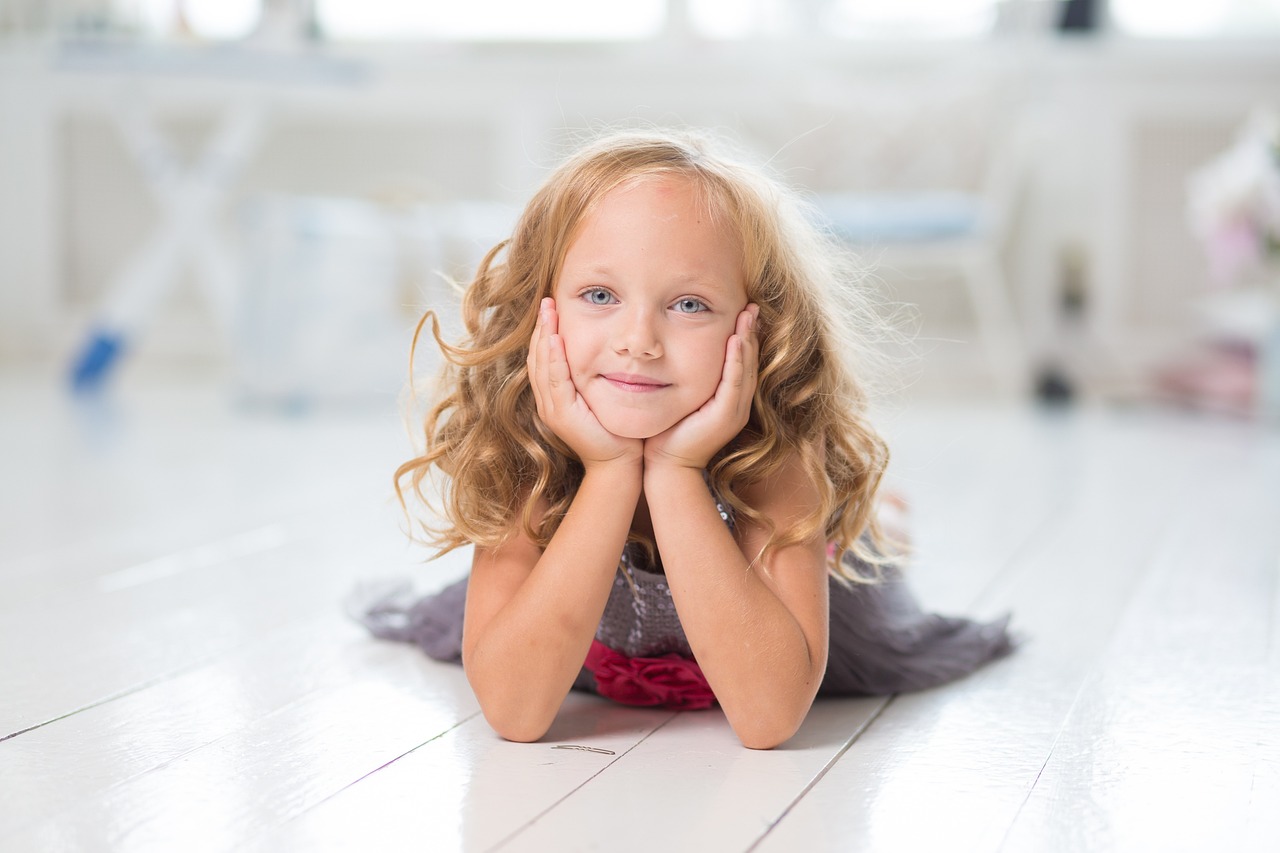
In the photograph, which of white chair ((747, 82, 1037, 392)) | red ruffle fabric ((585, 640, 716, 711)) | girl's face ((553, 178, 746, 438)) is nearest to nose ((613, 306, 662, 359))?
girl's face ((553, 178, 746, 438))

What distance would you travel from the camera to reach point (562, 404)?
35.1 inches

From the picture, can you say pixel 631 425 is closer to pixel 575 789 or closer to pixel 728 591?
pixel 728 591

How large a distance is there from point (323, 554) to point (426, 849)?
92cm

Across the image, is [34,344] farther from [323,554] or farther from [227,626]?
[227,626]

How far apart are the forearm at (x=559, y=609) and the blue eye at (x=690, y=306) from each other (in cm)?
11

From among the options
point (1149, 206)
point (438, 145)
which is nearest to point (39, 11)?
point (438, 145)

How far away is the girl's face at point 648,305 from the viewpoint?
877mm

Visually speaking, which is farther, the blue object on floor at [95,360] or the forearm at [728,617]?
the blue object on floor at [95,360]

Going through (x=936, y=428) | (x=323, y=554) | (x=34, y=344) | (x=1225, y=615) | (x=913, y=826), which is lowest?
(x=34, y=344)

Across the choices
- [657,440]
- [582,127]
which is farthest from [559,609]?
[582,127]

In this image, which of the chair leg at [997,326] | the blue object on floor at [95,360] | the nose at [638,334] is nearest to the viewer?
the nose at [638,334]

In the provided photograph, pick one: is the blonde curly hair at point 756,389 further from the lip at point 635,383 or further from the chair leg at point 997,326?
the chair leg at point 997,326

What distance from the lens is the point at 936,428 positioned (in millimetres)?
3041

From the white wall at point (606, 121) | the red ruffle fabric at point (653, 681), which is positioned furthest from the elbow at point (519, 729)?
the white wall at point (606, 121)
